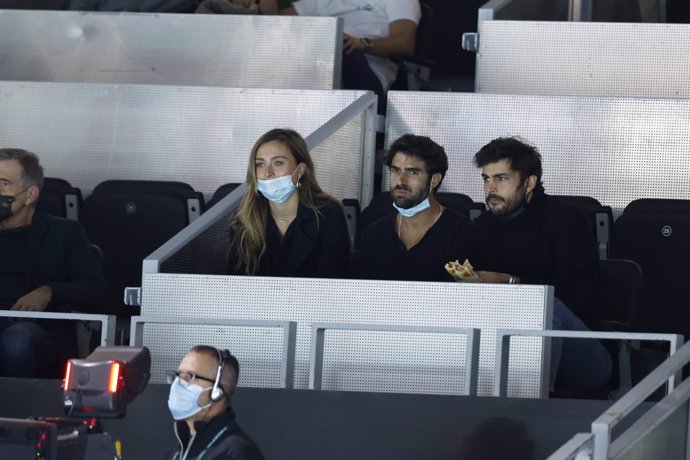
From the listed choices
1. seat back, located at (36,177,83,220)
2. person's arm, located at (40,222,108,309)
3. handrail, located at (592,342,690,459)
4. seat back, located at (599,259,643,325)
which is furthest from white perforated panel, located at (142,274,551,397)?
seat back, located at (36,177,83,220)

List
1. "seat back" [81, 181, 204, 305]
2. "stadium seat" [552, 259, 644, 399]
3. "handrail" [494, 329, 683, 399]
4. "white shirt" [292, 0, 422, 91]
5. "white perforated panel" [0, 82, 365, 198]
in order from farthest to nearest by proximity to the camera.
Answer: "white shirt" [292, 0, 422, 91] < "white perforated panel" [0, 82, 365, 198] < "seat back" [81, 181, 204, 305] < "stadium seat" [552, 259, 644, 399] < "handrail" [494, 329, 683, 399]

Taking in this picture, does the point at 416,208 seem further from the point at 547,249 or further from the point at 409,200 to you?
the point at 547,249

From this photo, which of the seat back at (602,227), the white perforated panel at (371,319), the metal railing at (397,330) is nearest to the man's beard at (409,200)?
the white perforated panel at (371,319)

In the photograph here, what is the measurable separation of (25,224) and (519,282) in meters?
1.63

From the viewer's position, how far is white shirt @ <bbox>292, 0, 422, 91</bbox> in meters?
6.83

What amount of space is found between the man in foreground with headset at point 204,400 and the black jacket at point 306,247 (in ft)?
3.29

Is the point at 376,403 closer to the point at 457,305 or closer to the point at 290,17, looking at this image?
the point at 457,305

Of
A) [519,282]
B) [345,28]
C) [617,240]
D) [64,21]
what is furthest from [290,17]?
[519,282]

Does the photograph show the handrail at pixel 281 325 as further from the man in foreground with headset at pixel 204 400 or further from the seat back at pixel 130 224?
the seat back at pixel 130 224

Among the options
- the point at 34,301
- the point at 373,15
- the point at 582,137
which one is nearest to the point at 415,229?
the point at 34,301

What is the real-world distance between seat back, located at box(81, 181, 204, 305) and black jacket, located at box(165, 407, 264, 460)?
1871 mm

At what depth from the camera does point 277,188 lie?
14.8 ft

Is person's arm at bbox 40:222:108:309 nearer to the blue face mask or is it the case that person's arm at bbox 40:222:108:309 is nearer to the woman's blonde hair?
the woman's blonde hair

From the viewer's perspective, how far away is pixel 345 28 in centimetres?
705
